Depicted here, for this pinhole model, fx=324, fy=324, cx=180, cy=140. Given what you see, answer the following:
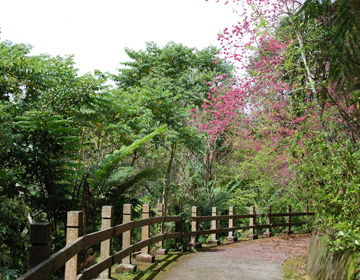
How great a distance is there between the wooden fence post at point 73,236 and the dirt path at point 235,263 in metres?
2.10

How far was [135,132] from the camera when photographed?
12.2 metres

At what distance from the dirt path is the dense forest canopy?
4.68 ft

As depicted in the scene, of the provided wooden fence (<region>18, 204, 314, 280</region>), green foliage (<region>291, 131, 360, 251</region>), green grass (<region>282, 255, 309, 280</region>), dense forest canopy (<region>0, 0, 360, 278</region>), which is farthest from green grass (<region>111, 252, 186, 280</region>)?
green foliage (<region>291, 131, 360, 251</region>)

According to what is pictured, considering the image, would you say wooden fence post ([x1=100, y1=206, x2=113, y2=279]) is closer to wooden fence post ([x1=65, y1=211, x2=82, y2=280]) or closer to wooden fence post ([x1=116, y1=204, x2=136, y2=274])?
wooden fence post ([x1=116, y1=204, x2=136, y2=274])

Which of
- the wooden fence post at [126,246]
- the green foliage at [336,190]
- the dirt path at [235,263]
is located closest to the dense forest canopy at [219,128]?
the green foliage at [336,190]

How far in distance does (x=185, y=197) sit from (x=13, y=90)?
521 cm

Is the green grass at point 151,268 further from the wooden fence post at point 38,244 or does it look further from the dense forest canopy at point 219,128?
the wooden fence post at point 38,244

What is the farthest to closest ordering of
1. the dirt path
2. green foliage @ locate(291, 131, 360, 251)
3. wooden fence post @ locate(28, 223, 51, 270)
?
the dirt path
green foliage @ locate(291, 131, 360, 251)
wooden fence post @ locate(28, 223, 51, 270)

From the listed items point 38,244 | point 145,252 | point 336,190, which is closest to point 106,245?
point 145,252

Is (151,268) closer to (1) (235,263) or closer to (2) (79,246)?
(1) (235,263)

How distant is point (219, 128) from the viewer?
11.1m

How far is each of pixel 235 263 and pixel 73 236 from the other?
4135 millimetres

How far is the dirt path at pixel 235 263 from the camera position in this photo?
5724 millimetres

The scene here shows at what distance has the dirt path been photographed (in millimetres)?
5724
